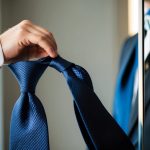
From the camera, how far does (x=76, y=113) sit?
311 millimetres

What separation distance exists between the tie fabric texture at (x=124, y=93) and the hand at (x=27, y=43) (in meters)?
0.21

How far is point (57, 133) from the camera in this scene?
0.48 meters

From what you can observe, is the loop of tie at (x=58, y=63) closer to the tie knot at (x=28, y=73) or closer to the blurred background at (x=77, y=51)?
the tie knot at (x=28, y=73)

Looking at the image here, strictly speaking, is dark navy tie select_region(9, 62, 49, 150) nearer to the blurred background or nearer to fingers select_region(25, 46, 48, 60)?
fingers select_region(25, 46, 48, 60)

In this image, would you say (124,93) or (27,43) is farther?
(124,93)

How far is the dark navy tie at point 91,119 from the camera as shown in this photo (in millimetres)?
292

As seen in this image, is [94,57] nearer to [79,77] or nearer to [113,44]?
[113,44]

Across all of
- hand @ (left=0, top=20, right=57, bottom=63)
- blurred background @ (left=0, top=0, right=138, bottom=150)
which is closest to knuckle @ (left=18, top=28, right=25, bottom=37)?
hand @ (left=0, top=20, right=57, bottom=63)

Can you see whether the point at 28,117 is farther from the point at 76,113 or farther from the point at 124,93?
the point at 124,93

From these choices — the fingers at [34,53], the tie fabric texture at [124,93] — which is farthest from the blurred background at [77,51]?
the fingers at [34,53]

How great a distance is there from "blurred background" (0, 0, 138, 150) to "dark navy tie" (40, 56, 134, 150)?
6.3 inches

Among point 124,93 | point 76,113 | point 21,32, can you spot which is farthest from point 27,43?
point 124,93

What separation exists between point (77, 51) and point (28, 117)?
0.20m

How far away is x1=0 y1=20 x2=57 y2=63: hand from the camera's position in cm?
33
